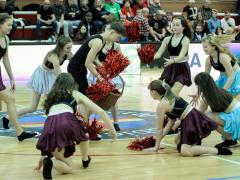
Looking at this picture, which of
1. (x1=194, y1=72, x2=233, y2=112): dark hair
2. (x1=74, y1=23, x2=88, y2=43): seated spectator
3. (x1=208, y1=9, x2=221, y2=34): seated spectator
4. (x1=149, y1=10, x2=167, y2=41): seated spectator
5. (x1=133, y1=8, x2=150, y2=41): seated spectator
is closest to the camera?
(x1=194, y1=72, x2=233, y2=112): dark hair

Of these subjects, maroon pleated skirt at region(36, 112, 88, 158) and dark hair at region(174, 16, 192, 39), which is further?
dark hair at region(174, 16, 192, 39)

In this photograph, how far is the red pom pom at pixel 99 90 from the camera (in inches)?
269

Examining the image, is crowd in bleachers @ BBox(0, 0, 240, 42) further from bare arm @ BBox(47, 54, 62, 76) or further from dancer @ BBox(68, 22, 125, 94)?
dancer @ BBox(68, 22, 125, 94)

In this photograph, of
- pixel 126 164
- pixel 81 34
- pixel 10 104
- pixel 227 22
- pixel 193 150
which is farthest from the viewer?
pixel 227 22

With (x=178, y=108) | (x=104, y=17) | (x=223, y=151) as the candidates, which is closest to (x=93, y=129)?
(x=178, y=108)

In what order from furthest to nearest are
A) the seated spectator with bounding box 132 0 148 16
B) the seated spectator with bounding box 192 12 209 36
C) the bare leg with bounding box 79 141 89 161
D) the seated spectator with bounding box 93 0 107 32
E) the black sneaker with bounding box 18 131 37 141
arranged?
the seated spectator with bounding box 192 12 209 36, the seated spectator with bounding box 132 0 148 16, the seated spectator with bounding box 93 0 107 32, the black sneaker with bounding box 18 131 37 141, the bare leg with bounding box 79 141 89 161

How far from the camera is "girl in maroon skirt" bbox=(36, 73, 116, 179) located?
5.30 meters

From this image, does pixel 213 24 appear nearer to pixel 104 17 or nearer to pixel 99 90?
pixel 104 17

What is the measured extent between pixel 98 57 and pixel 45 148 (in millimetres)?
2647

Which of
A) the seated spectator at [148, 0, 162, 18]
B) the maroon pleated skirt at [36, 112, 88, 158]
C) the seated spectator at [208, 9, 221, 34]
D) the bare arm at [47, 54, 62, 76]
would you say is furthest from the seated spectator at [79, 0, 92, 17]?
the maroon pleated skirt at [36, 112, 88, 158]

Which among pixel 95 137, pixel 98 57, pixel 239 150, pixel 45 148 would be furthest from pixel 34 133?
pixel 239 150

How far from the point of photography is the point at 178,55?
788 cm

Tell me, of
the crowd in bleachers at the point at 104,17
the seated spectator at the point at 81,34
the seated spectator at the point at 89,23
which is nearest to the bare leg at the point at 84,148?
the crowd in bleachers at the point at 104,17

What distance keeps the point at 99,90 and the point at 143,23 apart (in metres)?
11.1
